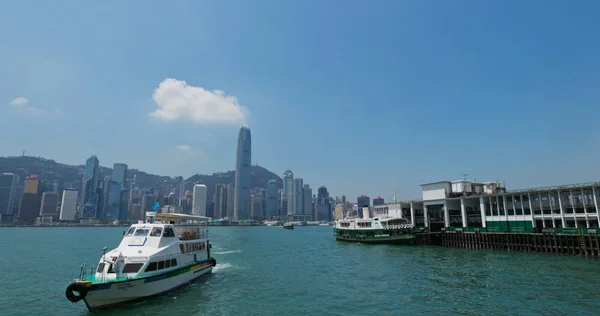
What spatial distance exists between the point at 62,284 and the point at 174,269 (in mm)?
14112

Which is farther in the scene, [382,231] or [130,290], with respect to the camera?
[382,231]

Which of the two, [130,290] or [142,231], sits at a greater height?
[142,231]

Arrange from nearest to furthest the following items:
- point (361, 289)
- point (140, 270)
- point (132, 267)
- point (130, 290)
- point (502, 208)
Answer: point (130, 290) < point (140, 270) < point (132, 267) < point (361, 289) < point (502, 208)

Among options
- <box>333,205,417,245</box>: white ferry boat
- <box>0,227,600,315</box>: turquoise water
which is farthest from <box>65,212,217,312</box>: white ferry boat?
<box>333,205,417,245</box>: white ferry boat

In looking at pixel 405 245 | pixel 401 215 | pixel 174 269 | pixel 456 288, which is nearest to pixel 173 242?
pixel 174 269

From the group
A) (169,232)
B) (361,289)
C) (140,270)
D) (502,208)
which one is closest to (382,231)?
(502,208)

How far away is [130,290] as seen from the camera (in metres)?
23.0

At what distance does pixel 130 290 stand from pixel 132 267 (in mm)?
1829

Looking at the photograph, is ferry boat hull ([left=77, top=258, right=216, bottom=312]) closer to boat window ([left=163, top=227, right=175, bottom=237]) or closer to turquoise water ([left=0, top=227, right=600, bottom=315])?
turquoise water ([left=0, top=227, right=600, bottom=315])

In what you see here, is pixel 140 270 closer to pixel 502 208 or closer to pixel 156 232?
pixel 156 232

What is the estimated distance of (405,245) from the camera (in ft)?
219

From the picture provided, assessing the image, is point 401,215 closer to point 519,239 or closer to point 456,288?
point 519,239

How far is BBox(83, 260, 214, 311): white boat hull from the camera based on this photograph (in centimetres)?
2147

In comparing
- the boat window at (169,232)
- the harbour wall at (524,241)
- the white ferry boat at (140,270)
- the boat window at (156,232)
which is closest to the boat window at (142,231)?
the white ferry boat at (140,270)
